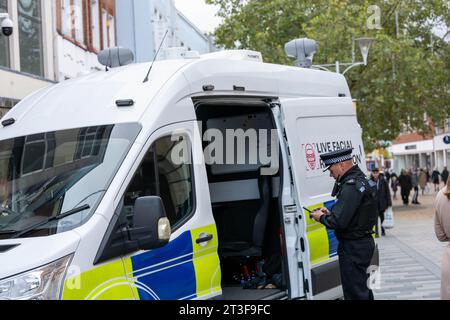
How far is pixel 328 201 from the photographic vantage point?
8.18m

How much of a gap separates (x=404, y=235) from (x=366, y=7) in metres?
12.5

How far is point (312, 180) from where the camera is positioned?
779cm

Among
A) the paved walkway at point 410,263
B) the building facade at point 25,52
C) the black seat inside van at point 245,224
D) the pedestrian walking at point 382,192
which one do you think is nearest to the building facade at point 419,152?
the paved walkway at point 410,263

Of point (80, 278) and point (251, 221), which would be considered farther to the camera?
point (251, 221)

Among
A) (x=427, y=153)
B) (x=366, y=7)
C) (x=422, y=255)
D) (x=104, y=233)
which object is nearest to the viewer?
(x=104, y=233)

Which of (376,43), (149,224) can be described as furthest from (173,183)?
(376,43)

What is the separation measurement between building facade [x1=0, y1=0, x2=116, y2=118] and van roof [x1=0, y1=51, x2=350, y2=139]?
982cm

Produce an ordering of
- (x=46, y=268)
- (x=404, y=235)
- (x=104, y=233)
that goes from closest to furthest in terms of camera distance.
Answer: (x=46, y=268) < (x=104, y=233) < (x=404, y=235)

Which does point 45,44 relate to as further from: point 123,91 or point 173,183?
point 173,183

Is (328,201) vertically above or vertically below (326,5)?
below

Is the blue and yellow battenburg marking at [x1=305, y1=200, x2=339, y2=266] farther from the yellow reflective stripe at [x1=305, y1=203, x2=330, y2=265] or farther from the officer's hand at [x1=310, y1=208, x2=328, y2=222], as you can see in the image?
the officer's hand at [x1=310, y1=208, x2=328, y2=222]

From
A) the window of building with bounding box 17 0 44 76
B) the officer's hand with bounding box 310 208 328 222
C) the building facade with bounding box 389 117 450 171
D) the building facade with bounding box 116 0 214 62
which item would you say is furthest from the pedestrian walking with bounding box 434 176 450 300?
the building facade with bounding box 389 117 450 171

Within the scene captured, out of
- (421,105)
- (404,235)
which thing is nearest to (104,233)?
(404,235)

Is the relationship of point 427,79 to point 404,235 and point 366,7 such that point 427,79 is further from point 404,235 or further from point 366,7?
point 404,235
